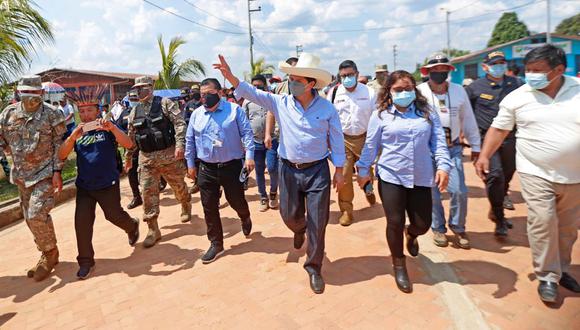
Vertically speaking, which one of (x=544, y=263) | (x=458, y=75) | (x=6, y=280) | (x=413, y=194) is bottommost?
(x=6, y=280)

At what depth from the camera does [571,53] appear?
81.8ft

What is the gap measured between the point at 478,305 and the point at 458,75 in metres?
32.4

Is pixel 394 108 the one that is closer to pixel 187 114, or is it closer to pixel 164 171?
pixel 164 171

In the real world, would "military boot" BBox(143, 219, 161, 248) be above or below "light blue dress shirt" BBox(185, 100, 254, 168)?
below

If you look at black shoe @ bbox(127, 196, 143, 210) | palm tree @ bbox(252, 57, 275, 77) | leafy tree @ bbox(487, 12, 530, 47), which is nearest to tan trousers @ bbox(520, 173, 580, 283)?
black shoe @ bbox(127, 196, 143, 210)

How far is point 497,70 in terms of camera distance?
14.0 ft

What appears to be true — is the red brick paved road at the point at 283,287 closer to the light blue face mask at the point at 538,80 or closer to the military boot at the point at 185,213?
the military boot at the point at 185,213

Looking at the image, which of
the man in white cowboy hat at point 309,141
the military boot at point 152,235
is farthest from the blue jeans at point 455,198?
the military boot at point 152,235

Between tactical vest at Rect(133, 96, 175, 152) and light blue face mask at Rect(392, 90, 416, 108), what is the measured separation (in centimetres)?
282

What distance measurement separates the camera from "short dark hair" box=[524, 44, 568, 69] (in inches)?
107

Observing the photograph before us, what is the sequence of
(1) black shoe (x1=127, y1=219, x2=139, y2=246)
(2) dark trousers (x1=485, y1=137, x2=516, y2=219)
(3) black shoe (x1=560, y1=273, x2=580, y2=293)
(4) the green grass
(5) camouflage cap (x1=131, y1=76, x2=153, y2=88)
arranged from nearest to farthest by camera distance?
1. (3) black shoe (x1=560, y1=273, x2=580, y2=293)
2. (2) dark trousers (x1=485, y1=137, x2=516, y2=219)
3. (5) camouflage cap (x1=131, y1=76, x2=153, y2=88)
4. (1) black shoe (x1=127, y1=219, x2=139, y2=246)
5. (4) the green grass

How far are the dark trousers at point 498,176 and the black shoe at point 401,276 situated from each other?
1.56 metres

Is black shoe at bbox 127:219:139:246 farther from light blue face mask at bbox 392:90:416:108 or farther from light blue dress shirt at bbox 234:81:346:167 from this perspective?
light blue face mask at bbox 392:90:416:108

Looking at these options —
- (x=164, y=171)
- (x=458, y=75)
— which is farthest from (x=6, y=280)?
(x=458, y=75)
